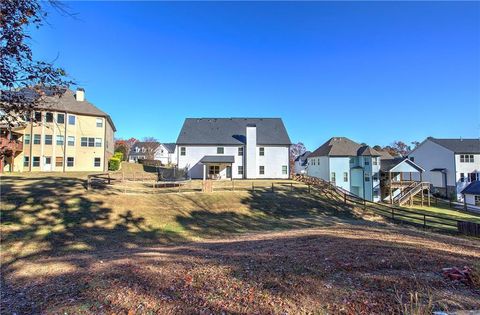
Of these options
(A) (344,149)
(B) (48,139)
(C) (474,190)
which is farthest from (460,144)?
(B) (48,139)

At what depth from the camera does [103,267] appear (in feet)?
20.5

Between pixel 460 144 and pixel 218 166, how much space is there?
41126mm

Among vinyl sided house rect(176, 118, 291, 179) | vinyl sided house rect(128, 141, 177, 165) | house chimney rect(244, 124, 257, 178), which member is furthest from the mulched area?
vinyl sided house rect(128, 141, 177, 165)

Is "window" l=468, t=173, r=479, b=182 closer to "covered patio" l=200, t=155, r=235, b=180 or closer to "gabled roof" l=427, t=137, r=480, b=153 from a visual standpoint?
"gabled roof" l=427, t=137, r=480, b=153

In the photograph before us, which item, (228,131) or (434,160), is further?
(434,160)

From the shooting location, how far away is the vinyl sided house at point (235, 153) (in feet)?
128

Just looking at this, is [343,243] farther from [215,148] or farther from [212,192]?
[215,148]

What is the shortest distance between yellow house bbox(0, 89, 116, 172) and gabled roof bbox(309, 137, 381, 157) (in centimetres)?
Answer: 3401

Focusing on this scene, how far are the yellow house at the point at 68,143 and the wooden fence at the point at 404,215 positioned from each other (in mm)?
29477

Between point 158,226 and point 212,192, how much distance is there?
9.35m

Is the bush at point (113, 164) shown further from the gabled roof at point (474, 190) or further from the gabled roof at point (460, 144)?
the gabled roof at point (460, 144)

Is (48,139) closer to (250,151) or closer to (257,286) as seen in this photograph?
(250,151)

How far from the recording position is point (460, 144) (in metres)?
44.1

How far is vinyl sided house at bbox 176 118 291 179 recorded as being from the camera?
128 ft
